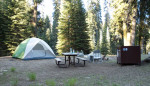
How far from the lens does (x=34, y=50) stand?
1153cm

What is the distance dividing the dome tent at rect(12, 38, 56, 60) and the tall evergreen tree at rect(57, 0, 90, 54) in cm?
568

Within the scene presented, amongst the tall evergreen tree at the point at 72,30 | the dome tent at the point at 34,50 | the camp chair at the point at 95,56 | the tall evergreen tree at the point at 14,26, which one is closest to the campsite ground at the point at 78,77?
the camp chair at the point at 95,56

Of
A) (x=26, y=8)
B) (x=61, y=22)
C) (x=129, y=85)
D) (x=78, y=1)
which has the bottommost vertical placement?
(x=129, y=85)

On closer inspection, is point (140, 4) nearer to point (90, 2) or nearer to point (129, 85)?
point (129, 85)

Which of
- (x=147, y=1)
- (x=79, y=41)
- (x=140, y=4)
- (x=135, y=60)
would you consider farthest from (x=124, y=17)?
(x=79, y=41)

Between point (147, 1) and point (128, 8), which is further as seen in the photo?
point (128, 8)

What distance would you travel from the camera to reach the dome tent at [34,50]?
36.0 ft

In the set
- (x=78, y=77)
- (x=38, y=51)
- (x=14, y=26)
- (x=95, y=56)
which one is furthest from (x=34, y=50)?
(x=14, y=26)

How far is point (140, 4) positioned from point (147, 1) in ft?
2.42

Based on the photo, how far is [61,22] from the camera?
18.9 meters

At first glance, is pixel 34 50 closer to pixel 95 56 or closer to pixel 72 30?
pixel 95 56

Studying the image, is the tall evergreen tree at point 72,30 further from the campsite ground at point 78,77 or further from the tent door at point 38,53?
the campsite ground at point 78,77

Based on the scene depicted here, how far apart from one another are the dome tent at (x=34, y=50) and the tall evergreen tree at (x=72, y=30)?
5.68m

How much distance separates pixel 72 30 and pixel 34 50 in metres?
8.23
